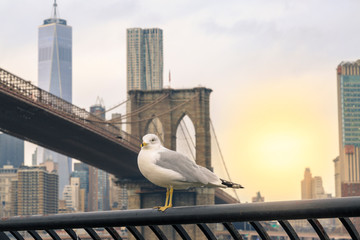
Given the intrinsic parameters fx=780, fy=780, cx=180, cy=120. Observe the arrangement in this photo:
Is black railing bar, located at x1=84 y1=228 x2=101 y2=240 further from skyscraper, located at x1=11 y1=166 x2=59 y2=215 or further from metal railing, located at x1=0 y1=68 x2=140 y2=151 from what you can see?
skyscraper, located at x1=11 y1=166 x2=59 y2=215

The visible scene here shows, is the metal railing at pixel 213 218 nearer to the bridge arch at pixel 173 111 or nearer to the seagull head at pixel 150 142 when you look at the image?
the seagull head at pixel 150 142

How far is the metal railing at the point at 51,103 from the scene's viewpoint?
1660 inches

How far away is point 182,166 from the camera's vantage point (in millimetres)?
4441

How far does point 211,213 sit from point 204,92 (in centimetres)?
6546

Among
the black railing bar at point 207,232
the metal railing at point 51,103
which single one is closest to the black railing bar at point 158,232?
the black railing bar at point 207,232

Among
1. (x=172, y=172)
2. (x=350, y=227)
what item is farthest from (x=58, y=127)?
(x=350, y=227)

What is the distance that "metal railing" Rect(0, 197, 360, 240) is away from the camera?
2678mm

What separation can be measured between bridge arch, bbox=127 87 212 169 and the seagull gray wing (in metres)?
63.0

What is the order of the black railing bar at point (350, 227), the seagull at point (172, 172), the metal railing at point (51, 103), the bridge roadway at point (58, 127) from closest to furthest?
the black railing bar at point (350, 227) → the seagull at point (172, 172) → the metal railing at point (51, 103) → the bridge roadway at point (58, 127)

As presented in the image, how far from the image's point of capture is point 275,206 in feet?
9.19

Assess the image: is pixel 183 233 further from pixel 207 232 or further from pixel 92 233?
pixel 92 233

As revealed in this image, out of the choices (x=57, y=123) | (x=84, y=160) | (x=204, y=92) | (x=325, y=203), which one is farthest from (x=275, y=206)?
(x=204, y=92)

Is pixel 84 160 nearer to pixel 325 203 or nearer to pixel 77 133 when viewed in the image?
pixel 77 133

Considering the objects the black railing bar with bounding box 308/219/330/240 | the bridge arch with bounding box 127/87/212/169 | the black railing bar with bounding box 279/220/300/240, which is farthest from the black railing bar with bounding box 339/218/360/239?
the bridge arch with bounding box 127/87/212/169
